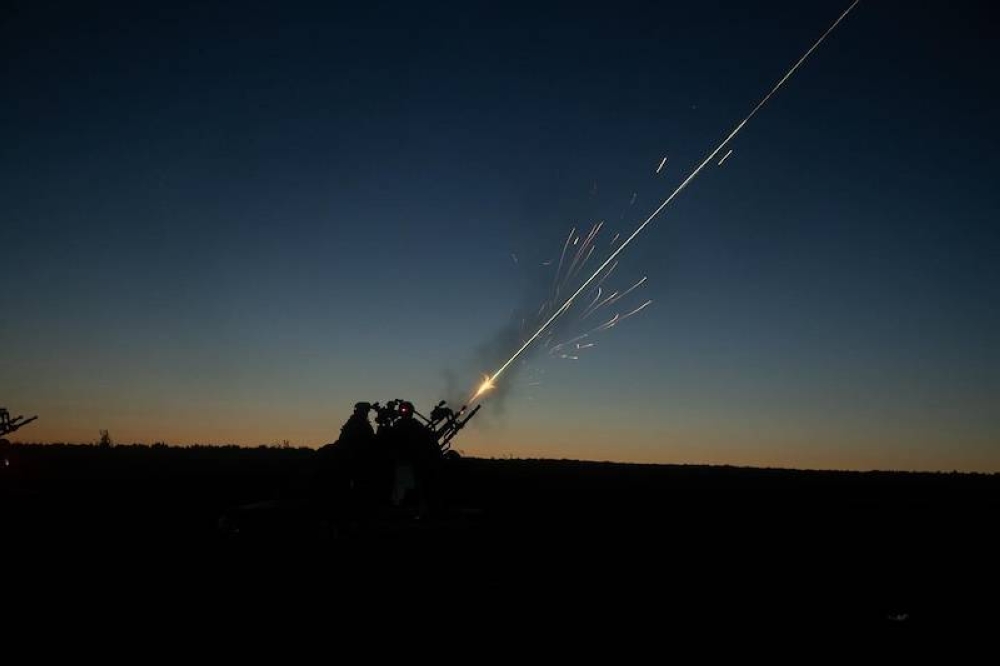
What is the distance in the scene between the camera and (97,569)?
14.0 m

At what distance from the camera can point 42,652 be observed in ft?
27.6

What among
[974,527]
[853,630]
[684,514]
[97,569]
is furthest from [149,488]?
[974,527]

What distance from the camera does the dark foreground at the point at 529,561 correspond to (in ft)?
37.7

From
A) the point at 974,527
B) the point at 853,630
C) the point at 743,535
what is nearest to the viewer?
the point at 853,630

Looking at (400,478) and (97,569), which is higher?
(400,478)

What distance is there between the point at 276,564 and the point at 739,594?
934 centimetres

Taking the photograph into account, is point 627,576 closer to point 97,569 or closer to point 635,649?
point 635,649

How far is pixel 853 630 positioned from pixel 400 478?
10375 mm

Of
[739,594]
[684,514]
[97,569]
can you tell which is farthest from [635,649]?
[684,514]

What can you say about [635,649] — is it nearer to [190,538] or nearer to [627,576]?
[627,576]

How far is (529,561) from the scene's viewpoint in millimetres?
15633

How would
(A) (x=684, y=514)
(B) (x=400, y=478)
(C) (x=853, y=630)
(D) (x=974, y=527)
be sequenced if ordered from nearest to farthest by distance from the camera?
(C) (x=853, y=630), (B) (x=400, y=478), (D) (x=974, y=527), (A) (x=684, y=514)

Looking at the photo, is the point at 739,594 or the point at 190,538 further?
the point at 190,538

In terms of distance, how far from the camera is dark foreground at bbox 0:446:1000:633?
11484mm
